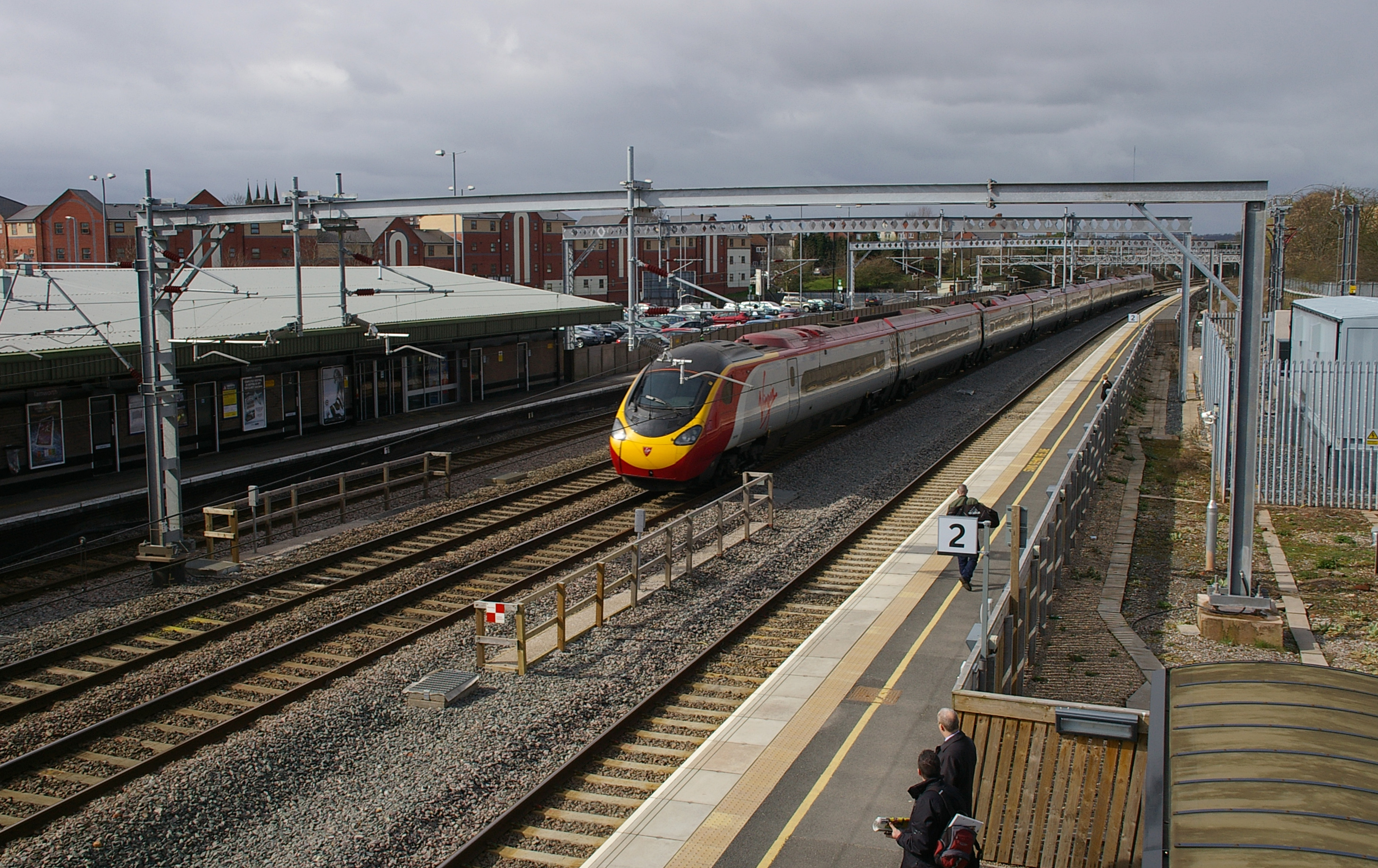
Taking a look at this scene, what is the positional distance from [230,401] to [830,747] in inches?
750

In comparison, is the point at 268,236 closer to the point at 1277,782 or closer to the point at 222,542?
the point at 222,542

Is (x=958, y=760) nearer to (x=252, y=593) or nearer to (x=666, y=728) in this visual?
(x=666, y=728)

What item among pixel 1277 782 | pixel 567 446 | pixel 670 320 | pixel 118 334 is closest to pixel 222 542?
pixel 118 334

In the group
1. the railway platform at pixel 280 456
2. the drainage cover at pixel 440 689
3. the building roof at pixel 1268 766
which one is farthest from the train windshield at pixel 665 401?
the building roof at pixel 1268 766

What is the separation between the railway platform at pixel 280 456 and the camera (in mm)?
18688

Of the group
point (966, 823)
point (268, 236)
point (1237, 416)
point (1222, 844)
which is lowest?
point (966, 823)

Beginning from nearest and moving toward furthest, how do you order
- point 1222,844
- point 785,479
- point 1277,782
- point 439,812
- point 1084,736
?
point 1222,844, point 1277,782, point 1084,736, point 439,812, point 785,479

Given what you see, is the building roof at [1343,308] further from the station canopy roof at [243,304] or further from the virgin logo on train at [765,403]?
the station canopy roof at [243,304]

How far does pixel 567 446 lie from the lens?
2661cm

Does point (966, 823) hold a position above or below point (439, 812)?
above

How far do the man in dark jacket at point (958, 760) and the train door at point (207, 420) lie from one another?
67.4 feet

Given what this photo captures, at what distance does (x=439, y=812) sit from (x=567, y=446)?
18.0 meters

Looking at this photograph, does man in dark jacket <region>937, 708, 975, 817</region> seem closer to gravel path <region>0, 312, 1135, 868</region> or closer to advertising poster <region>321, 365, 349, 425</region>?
gravel path <region>0, 312, 1135, 868</region>

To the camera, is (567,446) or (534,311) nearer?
(567,446)
